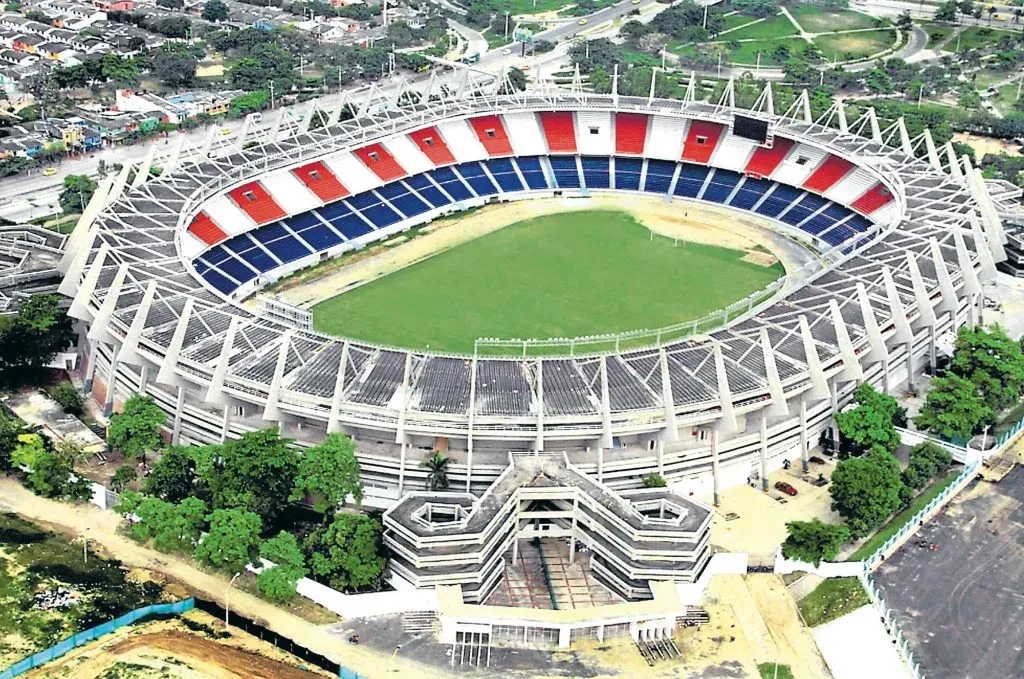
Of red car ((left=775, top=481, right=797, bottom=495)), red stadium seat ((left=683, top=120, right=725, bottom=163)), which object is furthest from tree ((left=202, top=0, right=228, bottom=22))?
red car ((left=775, top=481, right=797, bottom=495))

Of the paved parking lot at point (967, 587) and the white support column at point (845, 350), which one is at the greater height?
the white support column at point (845, 350)

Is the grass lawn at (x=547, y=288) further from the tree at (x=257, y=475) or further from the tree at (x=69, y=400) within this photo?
the tree at (x=257, y=475)

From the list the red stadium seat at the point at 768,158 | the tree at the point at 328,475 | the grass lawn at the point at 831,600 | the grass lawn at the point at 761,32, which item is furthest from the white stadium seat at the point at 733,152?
the grass lawn at the point at 761,32

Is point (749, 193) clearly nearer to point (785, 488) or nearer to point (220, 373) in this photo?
point (785, 488)

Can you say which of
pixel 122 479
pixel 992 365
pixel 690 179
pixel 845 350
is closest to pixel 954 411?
pixel 992 365

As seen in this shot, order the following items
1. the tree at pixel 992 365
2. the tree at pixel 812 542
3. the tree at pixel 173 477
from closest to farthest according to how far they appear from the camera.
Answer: the tree at pixel 812 542 < the tree at pixel 173 477 < the tree at pixel 992 365
